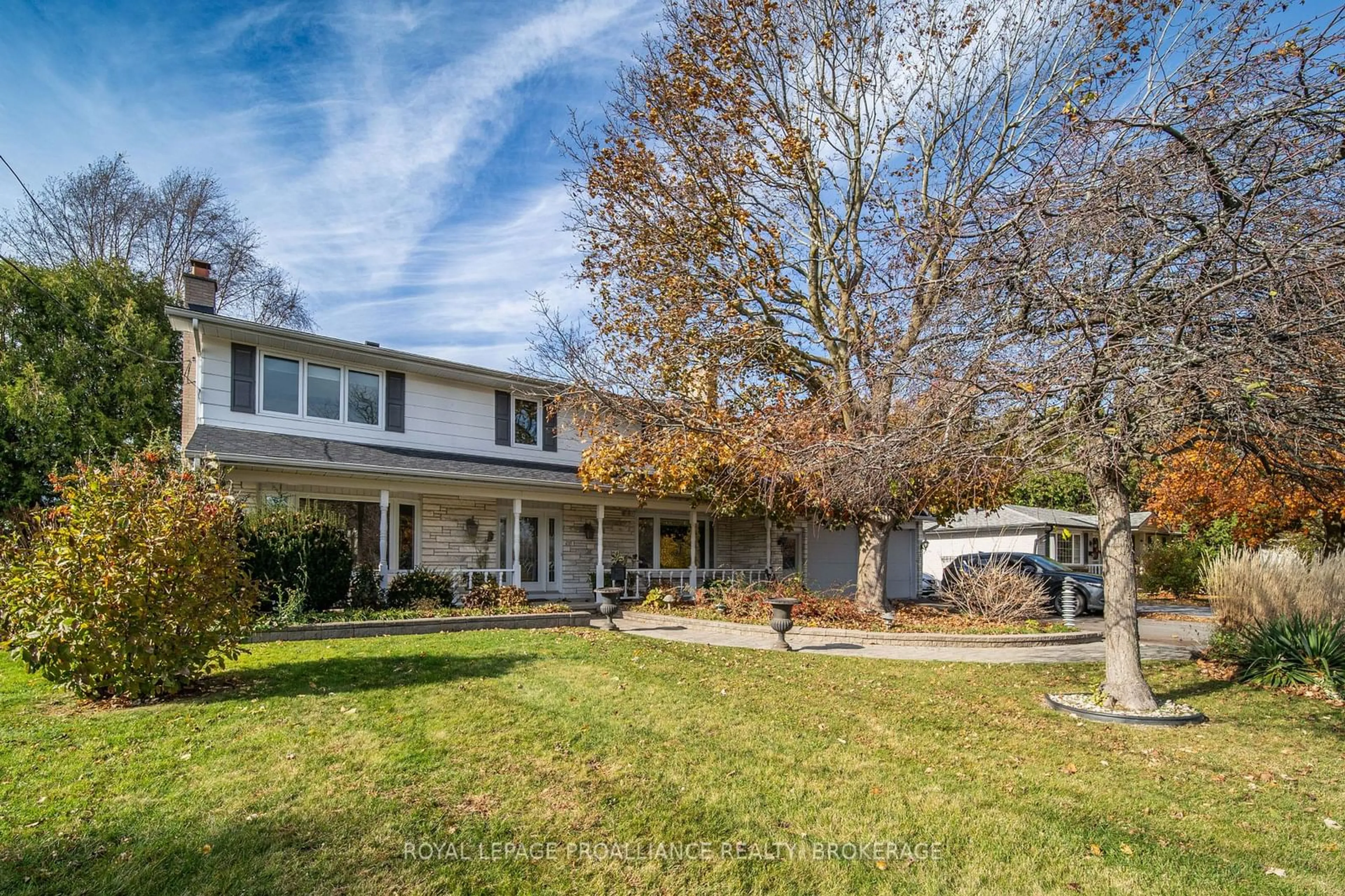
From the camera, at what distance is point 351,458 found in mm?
13836

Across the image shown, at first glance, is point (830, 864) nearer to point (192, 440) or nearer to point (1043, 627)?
point (1043, 627)

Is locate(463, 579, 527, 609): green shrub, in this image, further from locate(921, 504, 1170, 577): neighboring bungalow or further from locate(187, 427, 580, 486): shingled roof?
locate(921, 504, 1170, 577): neighboring bungalow

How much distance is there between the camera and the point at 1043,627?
1386 cm

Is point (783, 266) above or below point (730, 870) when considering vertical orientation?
above

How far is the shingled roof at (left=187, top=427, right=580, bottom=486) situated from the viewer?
12367 millimetres

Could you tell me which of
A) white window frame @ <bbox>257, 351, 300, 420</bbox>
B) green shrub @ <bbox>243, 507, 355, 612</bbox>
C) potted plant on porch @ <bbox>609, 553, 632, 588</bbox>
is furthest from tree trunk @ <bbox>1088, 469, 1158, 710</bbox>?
white window frame @ <bbox>257, 351, 300, 420</bbox>

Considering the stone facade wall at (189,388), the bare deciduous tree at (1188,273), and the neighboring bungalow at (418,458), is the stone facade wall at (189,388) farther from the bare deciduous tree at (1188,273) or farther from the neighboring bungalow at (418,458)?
the bare deciduous tree at (1188,273)

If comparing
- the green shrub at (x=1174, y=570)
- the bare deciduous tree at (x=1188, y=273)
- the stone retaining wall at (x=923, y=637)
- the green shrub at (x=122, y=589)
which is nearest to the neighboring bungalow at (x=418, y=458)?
the stone retaining wall at (x=923, y=637)

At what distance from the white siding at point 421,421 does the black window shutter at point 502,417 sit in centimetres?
9

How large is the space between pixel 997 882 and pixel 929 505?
12.8 meters

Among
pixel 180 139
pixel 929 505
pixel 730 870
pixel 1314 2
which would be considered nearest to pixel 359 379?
pixel 180 139

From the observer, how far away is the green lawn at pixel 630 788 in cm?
385

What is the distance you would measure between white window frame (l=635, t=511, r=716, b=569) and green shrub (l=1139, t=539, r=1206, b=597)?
16.3m

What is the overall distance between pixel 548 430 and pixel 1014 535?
70.3 feet
